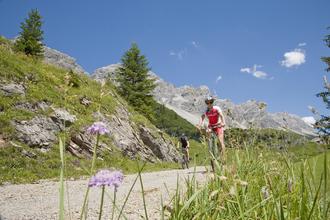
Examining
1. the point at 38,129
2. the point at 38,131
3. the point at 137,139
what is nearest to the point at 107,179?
the point at 38,131

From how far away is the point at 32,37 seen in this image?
35.6 metres

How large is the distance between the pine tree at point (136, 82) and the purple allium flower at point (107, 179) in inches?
1307

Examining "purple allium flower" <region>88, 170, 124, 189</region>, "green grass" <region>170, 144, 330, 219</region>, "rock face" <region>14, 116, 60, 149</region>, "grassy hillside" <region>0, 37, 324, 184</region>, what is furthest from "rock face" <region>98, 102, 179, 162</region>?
"purple allium flower" <region>88, 170, 124, 189</region>

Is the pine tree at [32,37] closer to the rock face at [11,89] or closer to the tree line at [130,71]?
the tree line at [130,71]

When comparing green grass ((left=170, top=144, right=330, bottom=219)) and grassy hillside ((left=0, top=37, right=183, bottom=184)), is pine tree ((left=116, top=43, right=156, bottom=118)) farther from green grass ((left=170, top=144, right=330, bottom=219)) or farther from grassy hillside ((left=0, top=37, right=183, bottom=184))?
green grass ((left=170, top=144, right=330, bottom=219))

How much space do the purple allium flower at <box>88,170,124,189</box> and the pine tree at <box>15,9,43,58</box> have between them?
114 ft

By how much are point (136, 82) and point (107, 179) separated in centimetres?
3751

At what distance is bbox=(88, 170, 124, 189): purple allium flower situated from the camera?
4.37 ft

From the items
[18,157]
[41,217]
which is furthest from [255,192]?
[18,157]

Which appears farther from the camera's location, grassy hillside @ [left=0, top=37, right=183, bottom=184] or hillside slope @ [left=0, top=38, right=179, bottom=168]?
hillside slope @ [left=0, top=38, right=179, bottom=168]

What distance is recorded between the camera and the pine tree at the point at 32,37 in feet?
112

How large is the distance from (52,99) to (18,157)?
5356 millimetres

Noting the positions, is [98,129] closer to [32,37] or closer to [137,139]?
[137,139]

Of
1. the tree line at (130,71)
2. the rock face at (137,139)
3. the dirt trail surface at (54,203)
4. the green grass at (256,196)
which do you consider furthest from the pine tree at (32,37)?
the green grass at (256,196)
